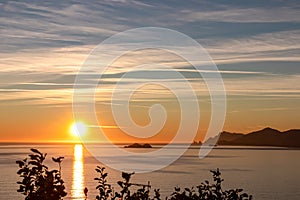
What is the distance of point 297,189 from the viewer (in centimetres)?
Result: 10600

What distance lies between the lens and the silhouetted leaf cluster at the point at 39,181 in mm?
8797

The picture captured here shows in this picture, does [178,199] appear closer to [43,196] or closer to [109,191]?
[109,191]

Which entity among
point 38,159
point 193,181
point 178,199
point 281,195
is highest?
point 193,181

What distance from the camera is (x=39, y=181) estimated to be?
8867mm

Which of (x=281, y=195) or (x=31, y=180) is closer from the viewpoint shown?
(x=31, y=180)

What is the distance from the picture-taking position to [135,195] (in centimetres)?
980

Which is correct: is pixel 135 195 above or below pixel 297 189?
below

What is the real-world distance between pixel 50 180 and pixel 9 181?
120 metres

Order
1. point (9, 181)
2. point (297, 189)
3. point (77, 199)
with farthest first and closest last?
point (9, 181) < point (297, 189) < point (77, 199)

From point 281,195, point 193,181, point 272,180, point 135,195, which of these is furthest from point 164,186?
point 135,195

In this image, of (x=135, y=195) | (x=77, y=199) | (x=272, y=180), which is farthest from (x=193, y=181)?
(x=135, y=195)

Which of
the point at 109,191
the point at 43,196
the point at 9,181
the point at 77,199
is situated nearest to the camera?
the point at 43,196

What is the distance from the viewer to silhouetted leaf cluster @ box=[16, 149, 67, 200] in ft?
28.9

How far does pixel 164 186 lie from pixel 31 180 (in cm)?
9880
